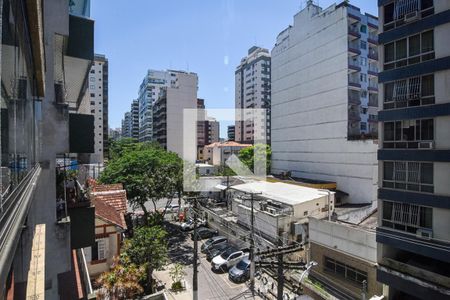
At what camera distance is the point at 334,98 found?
80.1ft

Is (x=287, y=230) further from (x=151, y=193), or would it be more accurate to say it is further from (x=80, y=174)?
(x=80, y=174)

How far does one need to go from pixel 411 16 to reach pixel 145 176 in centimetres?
1546

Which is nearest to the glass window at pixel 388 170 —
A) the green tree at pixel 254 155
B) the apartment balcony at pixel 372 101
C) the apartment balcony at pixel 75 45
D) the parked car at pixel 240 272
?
the parked car at pixel 240 272

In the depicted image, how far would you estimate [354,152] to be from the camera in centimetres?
2283

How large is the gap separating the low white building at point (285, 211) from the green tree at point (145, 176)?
16.0 ft

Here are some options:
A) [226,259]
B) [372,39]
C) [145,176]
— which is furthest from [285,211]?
[372,39]

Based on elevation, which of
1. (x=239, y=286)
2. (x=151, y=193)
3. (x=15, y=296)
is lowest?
(x=239, y=286)

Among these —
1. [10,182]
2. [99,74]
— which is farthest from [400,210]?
[99,74]

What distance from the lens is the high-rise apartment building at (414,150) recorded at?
856 cm

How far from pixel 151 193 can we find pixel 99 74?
40.6m

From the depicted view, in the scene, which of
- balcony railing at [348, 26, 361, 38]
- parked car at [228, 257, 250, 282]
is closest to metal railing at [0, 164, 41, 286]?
parked car at [228, 257, 250, 282]

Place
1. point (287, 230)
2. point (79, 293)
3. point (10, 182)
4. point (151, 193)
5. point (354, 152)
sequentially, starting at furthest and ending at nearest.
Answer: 1. point (354, 152)
2. point (151, 193)
3. point (287, 230)
4. point (79, 293)
5. point (10, 182)

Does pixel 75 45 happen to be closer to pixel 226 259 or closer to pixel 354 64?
pixel 226 259

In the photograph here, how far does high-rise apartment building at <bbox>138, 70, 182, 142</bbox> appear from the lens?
64.1 metres
